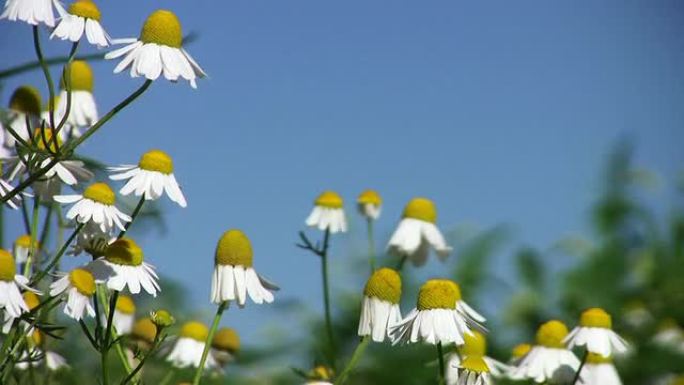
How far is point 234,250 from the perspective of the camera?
141cm

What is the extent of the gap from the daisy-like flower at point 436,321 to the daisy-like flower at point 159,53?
1.17ft

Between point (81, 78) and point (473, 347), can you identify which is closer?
point (473, 347)

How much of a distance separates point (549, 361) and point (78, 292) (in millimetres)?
710

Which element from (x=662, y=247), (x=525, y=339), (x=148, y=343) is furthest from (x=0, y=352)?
(x=662, y=247)

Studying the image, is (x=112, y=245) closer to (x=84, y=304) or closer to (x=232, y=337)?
(x=84, y=304)

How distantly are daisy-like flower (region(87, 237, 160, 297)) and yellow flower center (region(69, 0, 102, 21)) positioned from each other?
9.2 inches

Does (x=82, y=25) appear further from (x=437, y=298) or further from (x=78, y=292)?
(x=437, y=298)

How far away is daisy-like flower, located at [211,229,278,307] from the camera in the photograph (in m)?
1.37

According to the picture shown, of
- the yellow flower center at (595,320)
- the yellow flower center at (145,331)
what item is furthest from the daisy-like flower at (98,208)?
the yellow flower center at (595,320)

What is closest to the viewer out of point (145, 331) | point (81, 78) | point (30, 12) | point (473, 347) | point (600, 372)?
point (30, 12)

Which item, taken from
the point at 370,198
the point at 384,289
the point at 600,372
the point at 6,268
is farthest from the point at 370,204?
the point at 6,268

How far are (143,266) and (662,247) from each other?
3.06 metres

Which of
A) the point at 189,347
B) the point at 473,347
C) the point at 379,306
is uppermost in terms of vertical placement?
the point at 379,306

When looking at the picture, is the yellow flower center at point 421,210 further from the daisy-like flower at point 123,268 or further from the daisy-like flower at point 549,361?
the daisy-like flower at point 123,268
